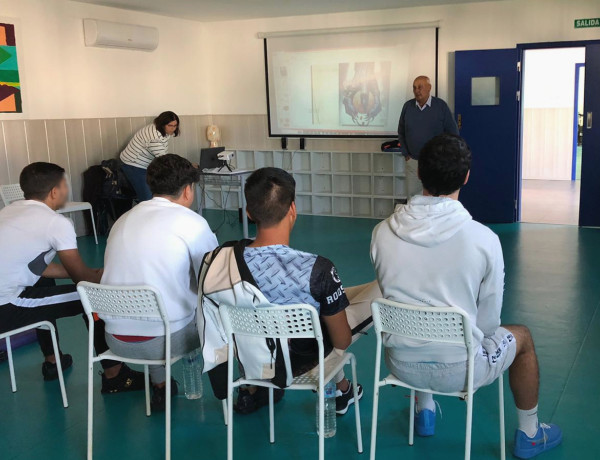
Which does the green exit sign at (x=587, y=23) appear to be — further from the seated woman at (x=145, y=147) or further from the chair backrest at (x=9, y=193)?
the chair backrest at (x=9, y=193)

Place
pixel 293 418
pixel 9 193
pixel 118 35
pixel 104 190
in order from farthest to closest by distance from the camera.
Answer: pixel 118 35
pixel 104 190
pixel 9 193
pixel 293 418

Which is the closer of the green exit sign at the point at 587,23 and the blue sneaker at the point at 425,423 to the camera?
the blue sneaker at the point at 425,423

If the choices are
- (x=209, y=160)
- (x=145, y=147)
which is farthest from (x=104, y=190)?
(x=209, y=160)

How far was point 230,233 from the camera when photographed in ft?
24.7

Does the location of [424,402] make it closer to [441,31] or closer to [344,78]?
[441,31]

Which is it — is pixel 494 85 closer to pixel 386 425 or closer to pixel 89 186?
pixel 89 186

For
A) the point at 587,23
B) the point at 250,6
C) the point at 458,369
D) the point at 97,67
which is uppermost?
the point at 250,6

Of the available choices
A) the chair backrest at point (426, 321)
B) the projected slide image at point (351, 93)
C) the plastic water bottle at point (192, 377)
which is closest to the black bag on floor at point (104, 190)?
the projected slide image at point (351, 93)

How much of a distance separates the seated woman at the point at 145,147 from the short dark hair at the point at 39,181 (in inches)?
159

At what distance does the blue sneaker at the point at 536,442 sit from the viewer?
8.41 feet

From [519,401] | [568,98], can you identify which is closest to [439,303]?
[519,401]

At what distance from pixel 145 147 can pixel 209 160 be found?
0.75m

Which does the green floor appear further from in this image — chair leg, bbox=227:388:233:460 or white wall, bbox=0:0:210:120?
white wall, bbox=0:0:210:120

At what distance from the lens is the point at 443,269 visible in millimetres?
2203
